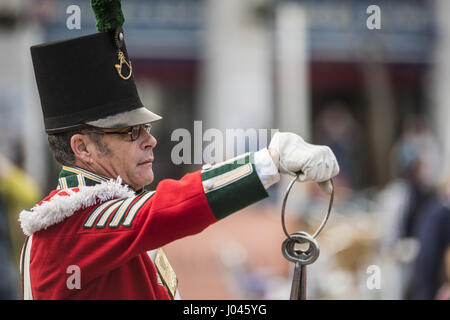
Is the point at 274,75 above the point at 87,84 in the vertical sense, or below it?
below

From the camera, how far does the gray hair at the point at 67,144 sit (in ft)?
8.39

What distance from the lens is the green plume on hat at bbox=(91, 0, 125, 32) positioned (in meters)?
2.47

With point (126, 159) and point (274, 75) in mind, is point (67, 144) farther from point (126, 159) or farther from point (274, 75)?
point (274, 75)

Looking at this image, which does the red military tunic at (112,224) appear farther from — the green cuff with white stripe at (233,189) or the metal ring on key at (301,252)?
the metal ring on key at (301,252)

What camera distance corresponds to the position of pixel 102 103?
2.52 metres

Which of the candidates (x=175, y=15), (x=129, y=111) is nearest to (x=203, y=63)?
(x=175, y=15)

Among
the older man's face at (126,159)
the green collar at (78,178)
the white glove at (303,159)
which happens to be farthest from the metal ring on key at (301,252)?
the green collar at (78,178)

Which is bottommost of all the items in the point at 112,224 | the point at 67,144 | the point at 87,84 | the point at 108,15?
the point at 112,224

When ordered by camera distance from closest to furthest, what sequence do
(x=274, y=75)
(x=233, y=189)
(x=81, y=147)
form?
(x=233, y=189) → (x=81, y=147) → (x=274, y=75)

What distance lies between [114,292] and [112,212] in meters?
0.30

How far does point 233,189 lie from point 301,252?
42 centimetres

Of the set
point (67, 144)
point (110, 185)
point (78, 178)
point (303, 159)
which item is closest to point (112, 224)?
point (110, 185)

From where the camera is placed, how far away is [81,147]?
2588mm
